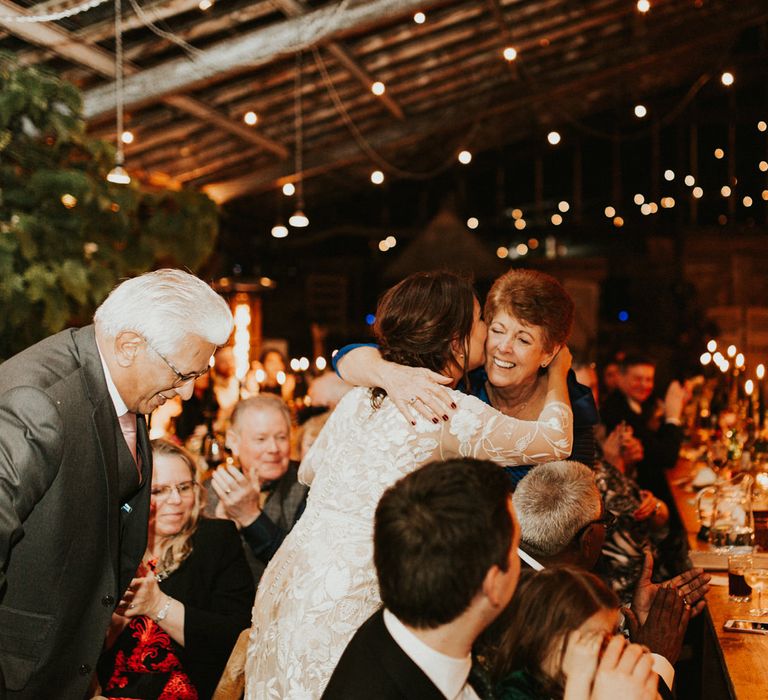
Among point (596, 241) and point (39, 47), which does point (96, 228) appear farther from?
point (596, 241)

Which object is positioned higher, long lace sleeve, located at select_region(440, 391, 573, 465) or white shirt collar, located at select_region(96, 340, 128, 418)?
white shirt collar, located at select_region(96, 340, 128, 418)

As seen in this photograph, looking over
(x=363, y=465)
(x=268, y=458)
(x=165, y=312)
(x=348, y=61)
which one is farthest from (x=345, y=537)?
(x=348, y=61)

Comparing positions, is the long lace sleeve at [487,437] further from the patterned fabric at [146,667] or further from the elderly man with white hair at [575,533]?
the patterned fabric at [146,667]

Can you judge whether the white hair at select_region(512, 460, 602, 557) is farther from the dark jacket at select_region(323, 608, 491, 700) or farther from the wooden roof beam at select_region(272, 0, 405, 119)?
the wooden roof beam at select_region(272, 0, 405, 119)

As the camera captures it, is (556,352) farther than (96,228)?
No

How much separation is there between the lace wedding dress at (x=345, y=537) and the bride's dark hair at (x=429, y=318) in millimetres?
A: 150

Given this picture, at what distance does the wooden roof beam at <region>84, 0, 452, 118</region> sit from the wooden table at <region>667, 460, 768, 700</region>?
4352 millimetres

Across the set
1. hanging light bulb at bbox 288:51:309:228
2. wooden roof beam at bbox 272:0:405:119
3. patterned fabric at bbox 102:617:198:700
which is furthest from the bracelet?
hanging light bulb at bbox 288:51:309:228

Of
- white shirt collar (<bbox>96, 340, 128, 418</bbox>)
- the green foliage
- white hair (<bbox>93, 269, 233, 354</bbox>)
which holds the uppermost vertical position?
the green foliage

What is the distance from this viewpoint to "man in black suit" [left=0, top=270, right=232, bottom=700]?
69.1 inches

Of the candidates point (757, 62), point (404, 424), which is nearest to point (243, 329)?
point (757, 62)

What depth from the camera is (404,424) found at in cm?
201

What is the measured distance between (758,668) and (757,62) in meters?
12.9

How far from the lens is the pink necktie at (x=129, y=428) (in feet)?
6.70
